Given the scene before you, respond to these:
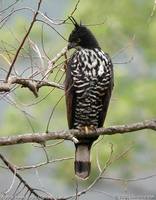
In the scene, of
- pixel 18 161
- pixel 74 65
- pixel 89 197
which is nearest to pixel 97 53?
pixel 74 65

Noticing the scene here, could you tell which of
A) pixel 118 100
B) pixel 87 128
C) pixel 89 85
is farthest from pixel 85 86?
pixel 118 100

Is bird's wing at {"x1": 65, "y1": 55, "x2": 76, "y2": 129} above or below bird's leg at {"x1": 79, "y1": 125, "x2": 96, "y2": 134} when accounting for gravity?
above

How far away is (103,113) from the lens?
469cm

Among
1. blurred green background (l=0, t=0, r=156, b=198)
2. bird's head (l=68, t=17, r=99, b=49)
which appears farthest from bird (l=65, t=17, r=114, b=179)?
blurred green background (l=0, t=0, r=156, b=198)

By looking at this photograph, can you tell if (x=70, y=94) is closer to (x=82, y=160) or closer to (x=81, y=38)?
(x=81, y=38)

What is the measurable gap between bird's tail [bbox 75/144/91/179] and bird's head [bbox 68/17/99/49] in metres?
0.60

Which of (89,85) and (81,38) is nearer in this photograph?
(89,85)

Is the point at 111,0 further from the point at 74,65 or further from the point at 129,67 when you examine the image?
the point at 74,65

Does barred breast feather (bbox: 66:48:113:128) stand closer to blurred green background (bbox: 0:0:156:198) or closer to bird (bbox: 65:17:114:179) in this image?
bird (bbox: 65:17:114:179)

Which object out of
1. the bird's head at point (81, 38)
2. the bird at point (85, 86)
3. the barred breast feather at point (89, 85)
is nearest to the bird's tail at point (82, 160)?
the bird at point (85, 86)

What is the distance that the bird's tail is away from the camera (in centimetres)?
477

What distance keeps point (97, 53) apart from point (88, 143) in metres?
0.55

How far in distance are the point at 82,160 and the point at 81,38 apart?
729 millimetres

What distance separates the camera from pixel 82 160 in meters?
4.80
